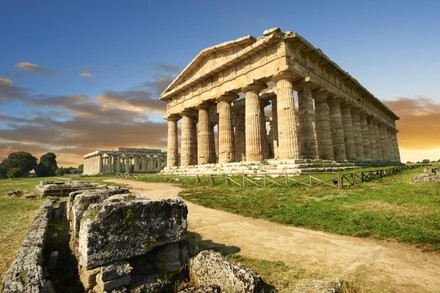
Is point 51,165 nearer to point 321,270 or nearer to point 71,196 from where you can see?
point 71,196

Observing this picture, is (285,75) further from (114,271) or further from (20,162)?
(20,162)

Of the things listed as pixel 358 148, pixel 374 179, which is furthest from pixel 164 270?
pixel 358 148

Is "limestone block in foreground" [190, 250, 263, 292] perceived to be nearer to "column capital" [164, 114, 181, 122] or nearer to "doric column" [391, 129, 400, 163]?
"column capital" [164, 114, 181, 122]

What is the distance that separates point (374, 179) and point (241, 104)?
2033 centimetres

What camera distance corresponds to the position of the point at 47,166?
7644cm

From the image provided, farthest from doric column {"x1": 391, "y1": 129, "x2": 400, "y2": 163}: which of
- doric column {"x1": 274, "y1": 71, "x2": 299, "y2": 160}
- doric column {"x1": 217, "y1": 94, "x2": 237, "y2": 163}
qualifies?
doric column {"x1": 217, "y1": 94, "x2": 237, "y2": 163}

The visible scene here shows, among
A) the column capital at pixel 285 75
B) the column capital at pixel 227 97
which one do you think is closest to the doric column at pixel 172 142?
the column capital at pixel 227 97

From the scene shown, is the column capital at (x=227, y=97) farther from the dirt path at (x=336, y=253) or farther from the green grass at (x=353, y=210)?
the dirt path at (x=336, y=253)

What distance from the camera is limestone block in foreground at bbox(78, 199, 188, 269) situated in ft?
11.1

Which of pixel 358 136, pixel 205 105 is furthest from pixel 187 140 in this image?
pixel 358 136

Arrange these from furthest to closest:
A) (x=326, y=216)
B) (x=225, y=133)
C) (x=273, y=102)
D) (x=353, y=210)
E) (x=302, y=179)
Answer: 1. (x=273, y=102)
2. (x=225, y=133)
3. (x=302, y=179)
4. (x=353, y=210)
5. (x=326, y=216)

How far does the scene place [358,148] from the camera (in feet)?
96.3

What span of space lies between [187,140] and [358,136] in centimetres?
2189

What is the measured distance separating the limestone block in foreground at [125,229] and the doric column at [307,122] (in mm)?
18679
